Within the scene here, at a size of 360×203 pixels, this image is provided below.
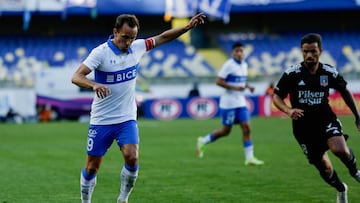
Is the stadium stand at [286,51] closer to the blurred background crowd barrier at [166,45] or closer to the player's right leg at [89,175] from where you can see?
the blurred background crowd barrier at [166,45]

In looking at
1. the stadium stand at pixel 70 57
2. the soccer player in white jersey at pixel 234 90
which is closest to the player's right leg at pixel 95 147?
the soccer player in white jersey at pixel 234 90

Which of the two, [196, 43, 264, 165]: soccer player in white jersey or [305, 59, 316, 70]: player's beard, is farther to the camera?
[196, 43, 264, 165]: soccer player in white jersey

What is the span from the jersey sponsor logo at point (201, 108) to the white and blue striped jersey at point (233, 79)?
786 inches

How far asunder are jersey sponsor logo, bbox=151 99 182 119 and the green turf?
1117cm

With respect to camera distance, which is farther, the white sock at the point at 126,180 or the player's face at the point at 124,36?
the white sock at the point at 126,180

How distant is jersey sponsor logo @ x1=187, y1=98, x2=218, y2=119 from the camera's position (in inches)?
1487

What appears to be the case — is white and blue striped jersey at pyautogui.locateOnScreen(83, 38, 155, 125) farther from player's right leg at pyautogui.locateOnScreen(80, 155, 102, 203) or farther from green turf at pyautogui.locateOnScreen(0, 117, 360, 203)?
green turf at pyautogui.locateOnScreen(0, 117, 360, 203)

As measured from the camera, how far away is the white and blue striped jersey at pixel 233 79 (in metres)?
17.6

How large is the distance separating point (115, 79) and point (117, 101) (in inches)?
11.4

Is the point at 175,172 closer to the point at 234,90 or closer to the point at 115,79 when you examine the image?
the point at 234,90

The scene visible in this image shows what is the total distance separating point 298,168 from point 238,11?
3559 centimetres

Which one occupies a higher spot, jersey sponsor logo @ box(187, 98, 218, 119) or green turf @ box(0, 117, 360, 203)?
jersey sponsor logo @ box(187, 98, 218, 119)

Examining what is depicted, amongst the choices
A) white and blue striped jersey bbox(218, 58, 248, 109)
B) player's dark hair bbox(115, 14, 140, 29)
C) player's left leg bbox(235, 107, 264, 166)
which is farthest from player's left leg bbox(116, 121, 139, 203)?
white and blue striped jersey bbox(218, 58, 248, 109)

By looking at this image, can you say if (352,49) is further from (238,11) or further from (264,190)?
(264,190)
